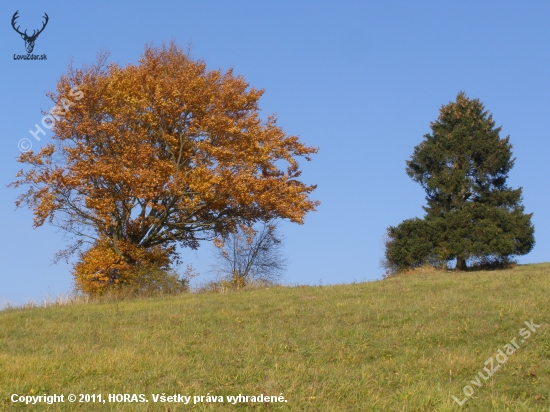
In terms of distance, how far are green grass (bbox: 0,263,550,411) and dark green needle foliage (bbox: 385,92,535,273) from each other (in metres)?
13.8

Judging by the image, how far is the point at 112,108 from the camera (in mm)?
26797

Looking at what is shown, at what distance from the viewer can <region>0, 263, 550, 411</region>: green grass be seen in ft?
33.2

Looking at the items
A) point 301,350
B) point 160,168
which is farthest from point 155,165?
point 301,350

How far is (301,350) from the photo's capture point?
42.3 feet

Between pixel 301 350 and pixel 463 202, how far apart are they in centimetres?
2513

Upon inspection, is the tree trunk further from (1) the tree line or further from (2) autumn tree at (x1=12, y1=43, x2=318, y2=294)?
(2) autumn tree at (x1=12, y1=43, x2=318, y2=294)

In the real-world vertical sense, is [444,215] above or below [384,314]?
above

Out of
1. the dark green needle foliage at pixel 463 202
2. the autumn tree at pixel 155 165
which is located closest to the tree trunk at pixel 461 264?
the dark green needle foliage at pixel 463 202

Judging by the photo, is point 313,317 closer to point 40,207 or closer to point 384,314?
point 384,314

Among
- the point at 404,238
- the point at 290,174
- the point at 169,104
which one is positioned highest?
the point at 169,104

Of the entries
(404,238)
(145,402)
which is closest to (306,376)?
(145,402)

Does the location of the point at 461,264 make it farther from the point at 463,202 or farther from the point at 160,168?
the point at 160,168

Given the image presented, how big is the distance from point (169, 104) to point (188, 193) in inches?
160

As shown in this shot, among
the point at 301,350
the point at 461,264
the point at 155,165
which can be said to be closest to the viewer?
the point at 301,350
